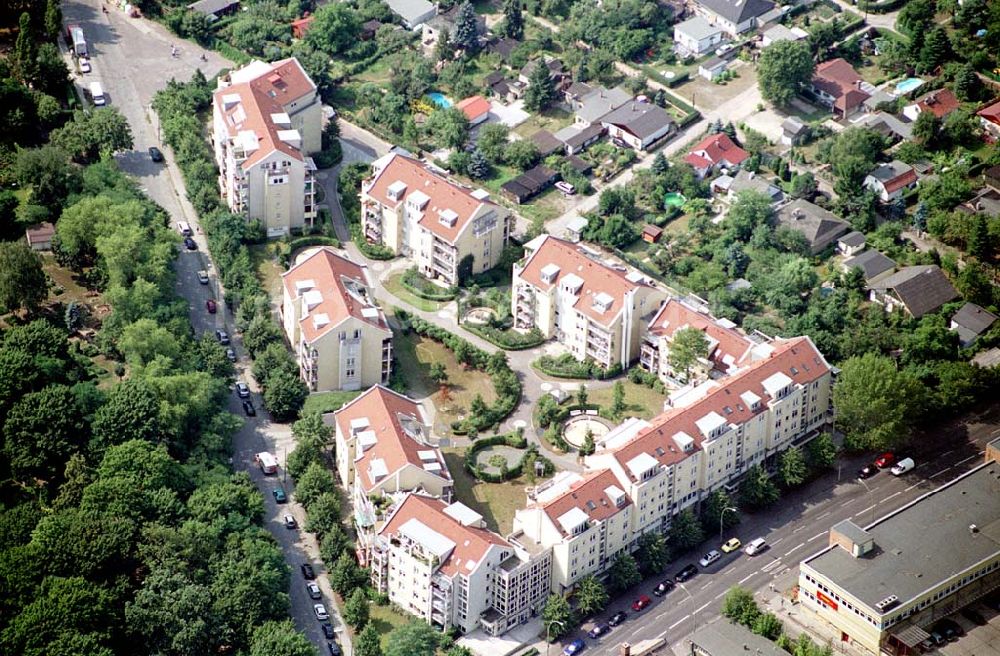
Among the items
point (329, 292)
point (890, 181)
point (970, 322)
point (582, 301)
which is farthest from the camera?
point (890, 181)

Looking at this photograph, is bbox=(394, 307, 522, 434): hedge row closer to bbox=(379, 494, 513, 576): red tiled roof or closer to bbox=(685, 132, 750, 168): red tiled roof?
bbox=(379, 494, 513, 576): red tiled roof

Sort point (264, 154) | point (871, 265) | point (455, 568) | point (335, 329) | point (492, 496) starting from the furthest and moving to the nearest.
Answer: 1. point (264, 154)
2. point (871, 265)
3. point (335, 329)
4. point (492, 496)
5. point (455, 568)

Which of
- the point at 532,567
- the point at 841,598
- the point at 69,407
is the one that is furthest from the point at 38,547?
the point at 841,598

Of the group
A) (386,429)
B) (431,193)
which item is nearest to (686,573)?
(386,429)

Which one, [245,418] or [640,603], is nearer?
[640,603]

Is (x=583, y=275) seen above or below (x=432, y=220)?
above

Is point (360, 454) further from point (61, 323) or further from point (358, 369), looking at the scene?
point (61, 323)

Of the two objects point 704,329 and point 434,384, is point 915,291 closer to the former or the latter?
point 704,329
